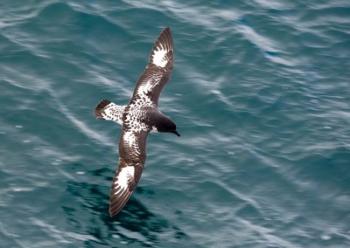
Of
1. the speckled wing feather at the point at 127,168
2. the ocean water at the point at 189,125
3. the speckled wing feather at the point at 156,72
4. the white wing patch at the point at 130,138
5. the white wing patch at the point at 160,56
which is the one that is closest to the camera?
the speckled wing feather at the point at 127,168

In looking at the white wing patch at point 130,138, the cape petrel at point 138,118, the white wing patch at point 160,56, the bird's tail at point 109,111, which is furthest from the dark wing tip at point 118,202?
the white wing patch at point 160,56

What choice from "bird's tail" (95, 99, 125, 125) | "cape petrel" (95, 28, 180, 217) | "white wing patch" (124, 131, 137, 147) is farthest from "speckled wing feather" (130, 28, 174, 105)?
"white wing patch" (124, 131, 137, 147)

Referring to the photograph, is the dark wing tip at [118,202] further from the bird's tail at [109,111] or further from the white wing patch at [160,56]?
the white wing patch at [160,56]

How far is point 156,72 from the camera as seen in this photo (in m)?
15.9

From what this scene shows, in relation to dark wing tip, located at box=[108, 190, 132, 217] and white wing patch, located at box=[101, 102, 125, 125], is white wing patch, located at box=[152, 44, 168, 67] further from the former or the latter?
dark wing tip, located at box=[108, 190, 132, 217]

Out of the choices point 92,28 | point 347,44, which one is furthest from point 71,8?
point 347,44

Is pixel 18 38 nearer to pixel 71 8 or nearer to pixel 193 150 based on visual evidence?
pixel 71 8

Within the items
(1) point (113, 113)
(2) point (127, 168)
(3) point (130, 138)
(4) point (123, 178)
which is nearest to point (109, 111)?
(1) point (113, 113)

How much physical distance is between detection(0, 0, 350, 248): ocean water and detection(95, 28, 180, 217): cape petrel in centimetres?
53

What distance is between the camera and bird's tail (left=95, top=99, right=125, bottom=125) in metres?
15.0

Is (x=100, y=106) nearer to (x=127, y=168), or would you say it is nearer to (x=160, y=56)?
(x=127, y=168)

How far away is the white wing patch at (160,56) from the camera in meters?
Answer: 16.1

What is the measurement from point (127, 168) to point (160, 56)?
296 cm

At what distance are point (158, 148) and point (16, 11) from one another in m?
4.69
